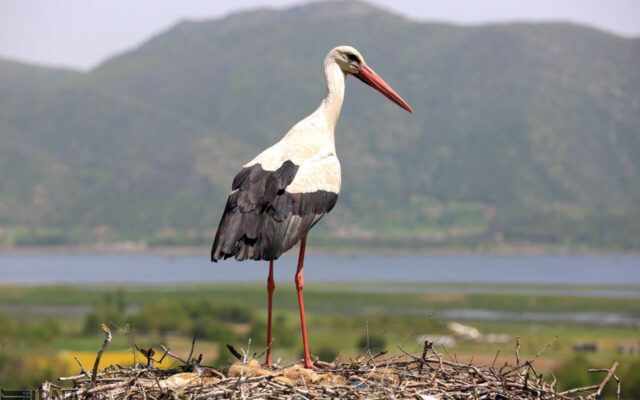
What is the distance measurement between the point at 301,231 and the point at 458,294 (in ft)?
375

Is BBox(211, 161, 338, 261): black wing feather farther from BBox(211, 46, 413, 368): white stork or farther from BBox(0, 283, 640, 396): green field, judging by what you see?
BBox(0, 283, 640, 396): green field

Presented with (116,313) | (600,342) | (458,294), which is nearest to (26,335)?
(116,313)

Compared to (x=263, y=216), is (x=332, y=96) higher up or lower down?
higher up

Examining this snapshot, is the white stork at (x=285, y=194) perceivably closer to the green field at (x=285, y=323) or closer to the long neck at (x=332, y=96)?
the long neck at (x=332, y=96)

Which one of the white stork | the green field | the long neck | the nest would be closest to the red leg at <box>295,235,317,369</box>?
the white stork

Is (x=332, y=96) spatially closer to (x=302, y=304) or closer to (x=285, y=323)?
(x=302, y=304)

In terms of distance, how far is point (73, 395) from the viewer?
29.5 ft

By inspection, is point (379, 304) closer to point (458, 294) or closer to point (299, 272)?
point (458, 294)

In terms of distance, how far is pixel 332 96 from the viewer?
11.1m

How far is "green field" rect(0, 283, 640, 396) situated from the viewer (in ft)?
193

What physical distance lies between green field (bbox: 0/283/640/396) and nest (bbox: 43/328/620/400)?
2643 cm

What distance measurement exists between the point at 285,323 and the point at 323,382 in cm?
7170

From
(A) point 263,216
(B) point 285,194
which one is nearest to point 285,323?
(B) point 285,194

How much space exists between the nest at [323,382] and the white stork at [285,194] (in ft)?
2.30
